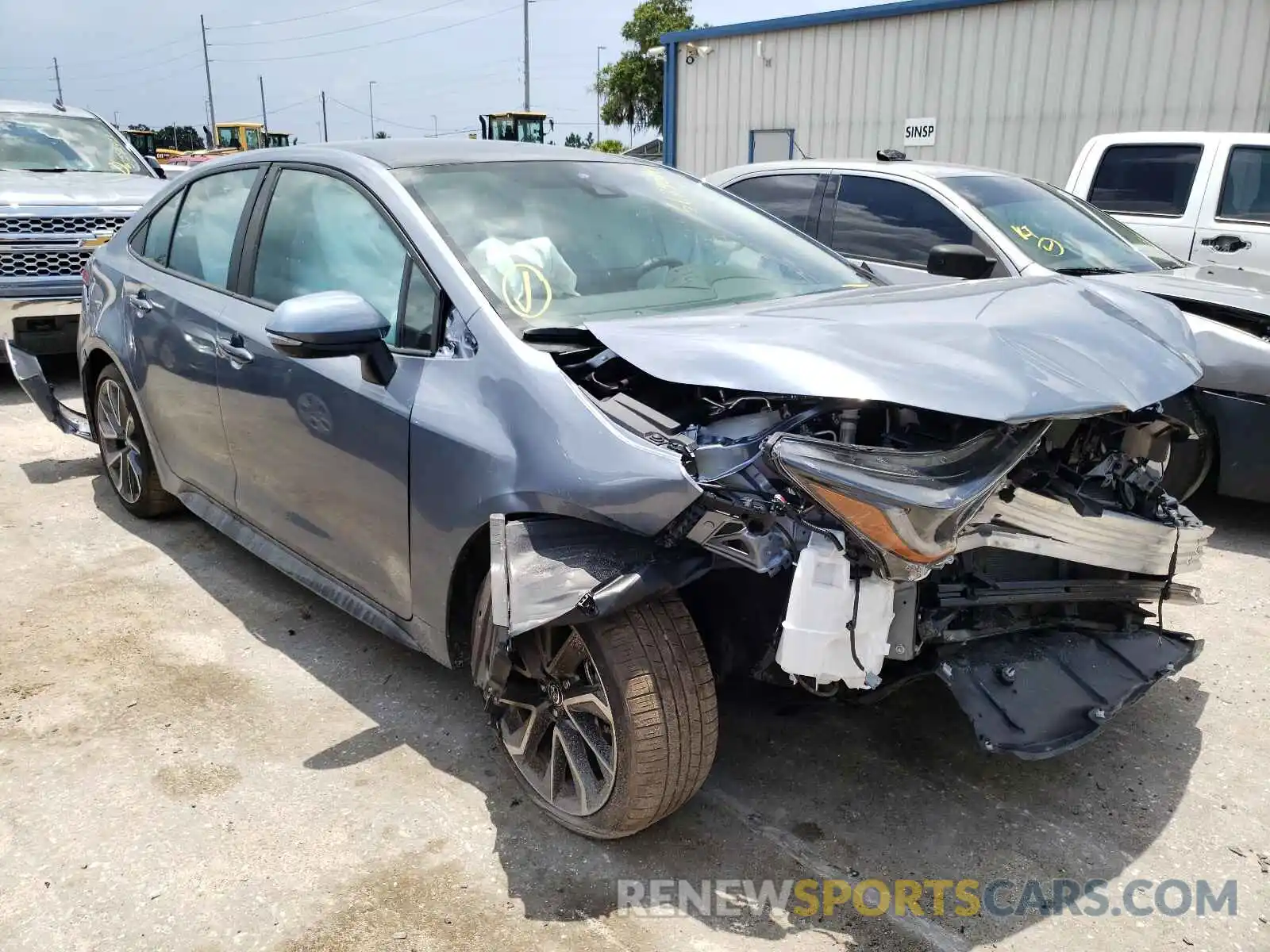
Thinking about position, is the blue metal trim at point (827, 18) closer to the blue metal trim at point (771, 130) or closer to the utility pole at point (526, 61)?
the blue metal trim at point (771, 130)


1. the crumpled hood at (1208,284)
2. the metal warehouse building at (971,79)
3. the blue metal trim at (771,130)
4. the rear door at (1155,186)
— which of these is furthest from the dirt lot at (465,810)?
the blue metal trim at (771,130)

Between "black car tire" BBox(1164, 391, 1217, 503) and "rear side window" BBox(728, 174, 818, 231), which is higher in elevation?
"rear side window" BBox(728, 174, 818, 231)

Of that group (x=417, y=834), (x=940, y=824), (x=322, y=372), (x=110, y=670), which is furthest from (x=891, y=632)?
(x=110, y=670)

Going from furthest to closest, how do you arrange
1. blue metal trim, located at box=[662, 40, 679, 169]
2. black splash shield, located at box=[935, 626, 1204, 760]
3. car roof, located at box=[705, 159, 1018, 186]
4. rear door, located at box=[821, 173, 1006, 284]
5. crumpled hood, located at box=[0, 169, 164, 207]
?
blue metal trim, located at box=[662, 40, 679, 169] < crumpled hood, located at box=[0, 169, 164, 207] < car roof, located at box=[705, 159, 1018, 186] < rear door, located at box=[821, 173, 1006, 284] < black splash shield, located at box=[935, 626, 1204, 760]

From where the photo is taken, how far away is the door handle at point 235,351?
3.36 m

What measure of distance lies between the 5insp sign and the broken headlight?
40.9 feet

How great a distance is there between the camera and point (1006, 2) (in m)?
12.3

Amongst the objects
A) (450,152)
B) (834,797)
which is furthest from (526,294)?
(834,797)

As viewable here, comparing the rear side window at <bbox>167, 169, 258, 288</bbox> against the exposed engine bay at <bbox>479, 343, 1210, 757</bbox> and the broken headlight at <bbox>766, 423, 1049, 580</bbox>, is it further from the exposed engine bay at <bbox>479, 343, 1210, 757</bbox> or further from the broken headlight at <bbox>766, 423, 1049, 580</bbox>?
the broken headlight at <bbox>766, 423, 1049, 580</bbox>

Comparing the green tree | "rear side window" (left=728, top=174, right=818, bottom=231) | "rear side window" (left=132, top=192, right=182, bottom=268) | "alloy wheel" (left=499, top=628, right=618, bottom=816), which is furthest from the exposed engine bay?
the green tree

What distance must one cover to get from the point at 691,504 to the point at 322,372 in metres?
1.39

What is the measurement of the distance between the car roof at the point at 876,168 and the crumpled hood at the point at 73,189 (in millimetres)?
4661

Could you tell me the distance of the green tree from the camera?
4428 centimetres

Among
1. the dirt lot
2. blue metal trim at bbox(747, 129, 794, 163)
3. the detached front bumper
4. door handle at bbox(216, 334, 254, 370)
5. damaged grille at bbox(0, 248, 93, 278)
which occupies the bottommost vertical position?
the dirt lot
